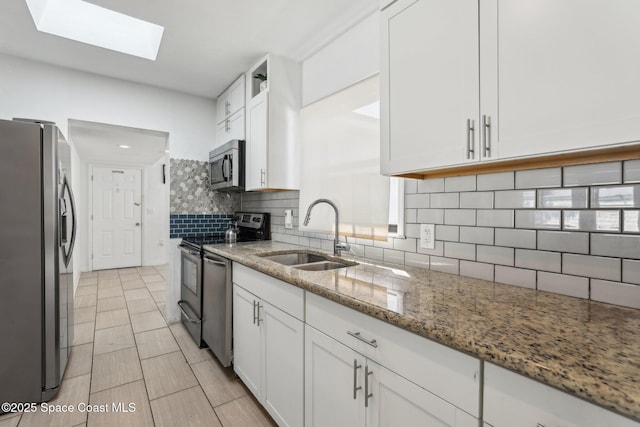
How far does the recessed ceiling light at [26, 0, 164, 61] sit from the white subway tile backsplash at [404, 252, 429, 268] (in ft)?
7.71

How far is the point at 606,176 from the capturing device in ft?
3.29

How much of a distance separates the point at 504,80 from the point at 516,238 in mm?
623

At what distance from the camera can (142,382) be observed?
205 centimetres

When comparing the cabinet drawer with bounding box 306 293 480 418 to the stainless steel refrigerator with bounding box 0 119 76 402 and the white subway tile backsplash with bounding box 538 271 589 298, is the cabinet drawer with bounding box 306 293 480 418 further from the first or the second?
the stainless steel refrigerator with bounding box 0 119 76 402

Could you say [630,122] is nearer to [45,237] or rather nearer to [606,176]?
[606,176]

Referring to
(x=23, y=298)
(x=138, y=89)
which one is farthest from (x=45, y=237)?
(x=138, y=89)

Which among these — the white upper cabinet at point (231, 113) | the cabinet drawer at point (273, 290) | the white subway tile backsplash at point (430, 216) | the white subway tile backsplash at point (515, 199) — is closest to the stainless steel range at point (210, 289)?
the cabinet drawer at point (273, 290)

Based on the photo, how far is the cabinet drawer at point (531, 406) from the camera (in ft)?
1.82

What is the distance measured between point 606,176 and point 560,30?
1.66 feet

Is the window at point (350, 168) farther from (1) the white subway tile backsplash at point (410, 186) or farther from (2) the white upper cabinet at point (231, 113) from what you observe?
(2) the white upper cabinet at point (231, 113)

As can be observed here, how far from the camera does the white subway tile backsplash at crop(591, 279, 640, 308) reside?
0.95m

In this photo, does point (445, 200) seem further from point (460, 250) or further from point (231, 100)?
point (231, 100)

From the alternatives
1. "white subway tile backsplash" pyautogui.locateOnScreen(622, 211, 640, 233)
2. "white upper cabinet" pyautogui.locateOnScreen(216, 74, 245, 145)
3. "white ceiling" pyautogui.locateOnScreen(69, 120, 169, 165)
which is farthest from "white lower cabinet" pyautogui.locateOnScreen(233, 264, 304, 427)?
"white ceiling" pyautogui.locateOnScreen(69, 120, 169, 165)

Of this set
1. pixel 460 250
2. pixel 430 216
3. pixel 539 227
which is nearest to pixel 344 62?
pixel 430 216
